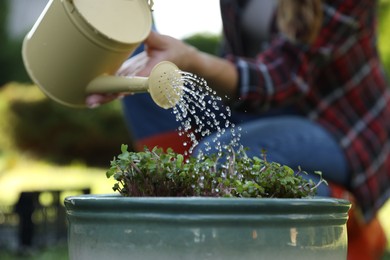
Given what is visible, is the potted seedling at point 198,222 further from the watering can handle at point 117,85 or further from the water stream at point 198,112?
the watering can handle at point 117,85

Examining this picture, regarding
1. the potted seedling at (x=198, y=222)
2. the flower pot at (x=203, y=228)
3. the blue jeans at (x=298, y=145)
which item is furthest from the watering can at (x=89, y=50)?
the blue jeans at (x=298, y=145)

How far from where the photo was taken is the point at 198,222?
1.09 meters

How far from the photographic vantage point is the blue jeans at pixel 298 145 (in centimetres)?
252

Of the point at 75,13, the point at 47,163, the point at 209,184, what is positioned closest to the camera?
the point at 209,184

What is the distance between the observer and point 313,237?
116 cm

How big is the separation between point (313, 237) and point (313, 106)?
5.31ft

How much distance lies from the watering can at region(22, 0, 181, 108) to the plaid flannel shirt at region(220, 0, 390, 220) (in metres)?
0.75

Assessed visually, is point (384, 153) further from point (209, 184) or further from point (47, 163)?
point (47, 163)

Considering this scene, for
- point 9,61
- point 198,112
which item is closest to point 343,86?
point 198,112

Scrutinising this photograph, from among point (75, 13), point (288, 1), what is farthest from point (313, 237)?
point (288, 1)

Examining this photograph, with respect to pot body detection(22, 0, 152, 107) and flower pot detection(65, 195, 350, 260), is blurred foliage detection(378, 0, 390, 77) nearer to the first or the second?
pot body detection(22, 0, 152, 107)

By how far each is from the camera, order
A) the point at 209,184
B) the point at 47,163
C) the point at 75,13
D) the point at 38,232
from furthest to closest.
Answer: the point at 47,163 < the point at 38,232 < the point at 75,13 < the point at 209,184

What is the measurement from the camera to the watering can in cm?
149

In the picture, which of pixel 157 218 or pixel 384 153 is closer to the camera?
pixel 157 218
